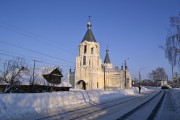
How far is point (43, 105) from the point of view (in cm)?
1969

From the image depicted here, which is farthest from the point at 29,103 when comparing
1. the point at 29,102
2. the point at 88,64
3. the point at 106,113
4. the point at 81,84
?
the point at 81,84

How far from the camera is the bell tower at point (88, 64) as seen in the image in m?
89.1

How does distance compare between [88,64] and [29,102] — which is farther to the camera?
[88,64]

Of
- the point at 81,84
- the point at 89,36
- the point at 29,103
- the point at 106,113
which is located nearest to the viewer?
the point at 106,113

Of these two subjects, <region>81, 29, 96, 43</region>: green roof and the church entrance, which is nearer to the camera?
the church entrance

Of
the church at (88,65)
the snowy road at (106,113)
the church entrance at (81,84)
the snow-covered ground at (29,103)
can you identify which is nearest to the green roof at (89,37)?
the church at (88,65)

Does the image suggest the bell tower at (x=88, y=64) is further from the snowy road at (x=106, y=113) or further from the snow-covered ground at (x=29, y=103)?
the snowy road at (x=106, y=113)

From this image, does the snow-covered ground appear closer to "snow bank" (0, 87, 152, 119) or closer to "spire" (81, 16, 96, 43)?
"snow bank" (0, 87, 152, 119)

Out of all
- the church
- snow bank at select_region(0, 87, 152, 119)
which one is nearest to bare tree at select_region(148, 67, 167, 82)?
the church

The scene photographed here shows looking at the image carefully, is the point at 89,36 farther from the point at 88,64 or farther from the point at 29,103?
the point at 29,103

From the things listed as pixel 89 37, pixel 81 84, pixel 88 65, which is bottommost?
pixel 81 84

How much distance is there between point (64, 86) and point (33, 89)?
14.0 meters

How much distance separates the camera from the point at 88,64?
89250 mm

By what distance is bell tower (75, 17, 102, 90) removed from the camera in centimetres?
8906
